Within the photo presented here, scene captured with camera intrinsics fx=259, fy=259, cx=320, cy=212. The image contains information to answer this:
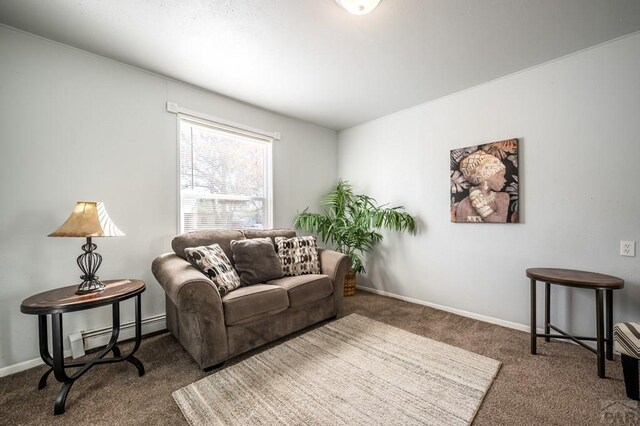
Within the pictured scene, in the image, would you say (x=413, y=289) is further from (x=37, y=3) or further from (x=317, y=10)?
(x=37, y=3)

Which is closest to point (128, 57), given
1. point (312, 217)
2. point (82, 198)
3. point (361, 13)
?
point (82, 198)

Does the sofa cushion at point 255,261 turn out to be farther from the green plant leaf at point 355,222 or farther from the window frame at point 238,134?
the green plant leaf at point 355,222

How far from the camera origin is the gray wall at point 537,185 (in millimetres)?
2006

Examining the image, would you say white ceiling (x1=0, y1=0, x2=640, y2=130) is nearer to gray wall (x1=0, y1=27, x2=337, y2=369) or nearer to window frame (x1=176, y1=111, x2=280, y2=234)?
gray wall (x1=0, y1=27, x2=337, y2=369)

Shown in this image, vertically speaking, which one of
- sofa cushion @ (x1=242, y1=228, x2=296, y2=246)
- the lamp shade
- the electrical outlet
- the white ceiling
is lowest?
the electrical outlet

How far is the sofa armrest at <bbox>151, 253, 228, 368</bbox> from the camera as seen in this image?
1.68 metres

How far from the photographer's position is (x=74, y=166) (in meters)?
2.08

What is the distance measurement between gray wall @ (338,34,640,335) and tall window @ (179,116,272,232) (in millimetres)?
1772

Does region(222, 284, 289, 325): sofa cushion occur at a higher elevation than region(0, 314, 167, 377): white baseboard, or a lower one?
higher

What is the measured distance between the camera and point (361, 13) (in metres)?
1.70

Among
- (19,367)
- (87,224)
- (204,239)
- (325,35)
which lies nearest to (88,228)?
(87,224)

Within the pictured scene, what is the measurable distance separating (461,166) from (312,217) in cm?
188

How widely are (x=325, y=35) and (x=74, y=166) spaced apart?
2.24 m

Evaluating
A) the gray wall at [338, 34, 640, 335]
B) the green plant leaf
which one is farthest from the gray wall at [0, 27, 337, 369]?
the gray wall at [338, 34, 640, 335]
